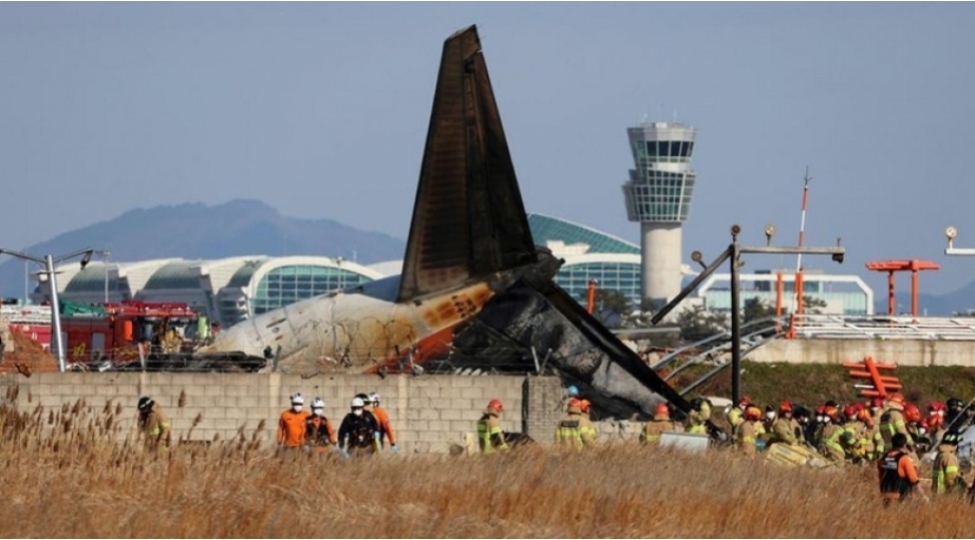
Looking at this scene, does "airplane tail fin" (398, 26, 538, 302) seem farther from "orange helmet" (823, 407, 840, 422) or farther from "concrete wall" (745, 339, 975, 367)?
"concrete wall" (745, 339, 975, 367)

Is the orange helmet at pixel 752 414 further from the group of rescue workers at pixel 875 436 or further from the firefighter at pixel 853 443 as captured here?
the firefighter at pixel 853 443

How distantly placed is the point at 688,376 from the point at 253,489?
38.6 meters

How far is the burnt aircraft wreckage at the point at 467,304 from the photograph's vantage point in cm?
4425

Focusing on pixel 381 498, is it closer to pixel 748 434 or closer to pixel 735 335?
pixel 748 434

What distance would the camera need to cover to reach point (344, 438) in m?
32.5

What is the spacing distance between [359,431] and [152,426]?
323 cm

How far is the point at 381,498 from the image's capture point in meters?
25.7

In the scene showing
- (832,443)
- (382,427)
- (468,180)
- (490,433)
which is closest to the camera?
(382,427)

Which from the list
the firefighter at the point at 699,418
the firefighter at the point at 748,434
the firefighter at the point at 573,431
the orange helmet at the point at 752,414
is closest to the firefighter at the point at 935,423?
the firefighter at the point at 699,418

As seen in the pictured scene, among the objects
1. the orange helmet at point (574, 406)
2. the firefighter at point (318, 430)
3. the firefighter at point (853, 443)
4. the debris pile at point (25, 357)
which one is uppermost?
the debris pile at point (25, 357)

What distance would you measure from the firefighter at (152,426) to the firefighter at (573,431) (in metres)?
7.00

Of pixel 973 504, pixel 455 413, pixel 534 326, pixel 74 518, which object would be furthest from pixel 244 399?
pixel 74 518

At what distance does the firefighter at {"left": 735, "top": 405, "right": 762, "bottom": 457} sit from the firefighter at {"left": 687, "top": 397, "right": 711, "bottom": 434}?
984mm

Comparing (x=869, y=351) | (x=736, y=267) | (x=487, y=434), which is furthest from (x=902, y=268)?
(x=487, y=434)
